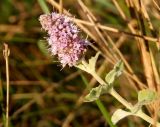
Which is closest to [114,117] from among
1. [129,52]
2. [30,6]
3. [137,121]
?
[137,121]

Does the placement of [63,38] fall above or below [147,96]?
above

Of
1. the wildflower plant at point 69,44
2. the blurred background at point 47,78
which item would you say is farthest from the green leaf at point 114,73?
the blurred background at point 47,78

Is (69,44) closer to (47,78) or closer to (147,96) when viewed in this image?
(147,96)

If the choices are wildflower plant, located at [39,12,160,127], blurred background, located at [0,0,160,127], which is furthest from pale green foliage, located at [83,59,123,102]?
blurred background, located at [0,0,160,127]

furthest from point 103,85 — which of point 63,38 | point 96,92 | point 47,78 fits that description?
point 47,78

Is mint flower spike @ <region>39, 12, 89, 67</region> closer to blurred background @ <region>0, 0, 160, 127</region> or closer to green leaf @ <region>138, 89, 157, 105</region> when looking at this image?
green leaf @ <region>138, 89, 157, 105</region>

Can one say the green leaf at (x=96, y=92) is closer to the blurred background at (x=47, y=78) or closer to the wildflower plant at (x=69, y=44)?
the wildflower plant at (x=69, y=44)
